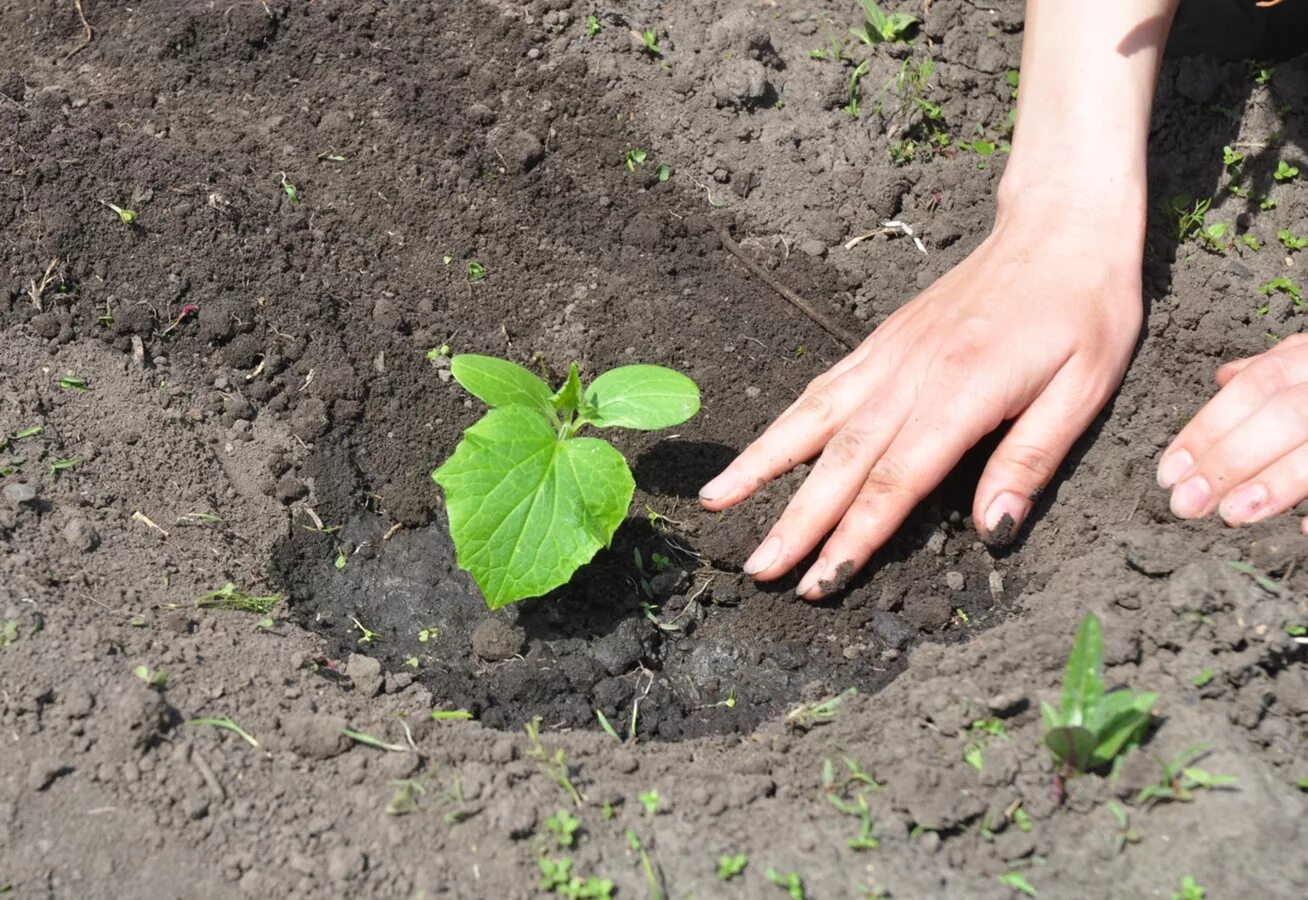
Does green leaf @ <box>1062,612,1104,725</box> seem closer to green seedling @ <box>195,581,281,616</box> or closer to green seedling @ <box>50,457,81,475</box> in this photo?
green seedling @ <box>195,581,281,616</box>

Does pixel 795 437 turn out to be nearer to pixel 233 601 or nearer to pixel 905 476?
pixel 905 476

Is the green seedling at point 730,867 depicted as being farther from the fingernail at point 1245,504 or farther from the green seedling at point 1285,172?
the green seedling at point 1285,172

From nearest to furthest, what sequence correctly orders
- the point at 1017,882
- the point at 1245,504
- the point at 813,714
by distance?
the point at 1017,882
the point at 813,714
the point at 1245,504

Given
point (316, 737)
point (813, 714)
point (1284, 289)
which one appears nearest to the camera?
point (316, 737)

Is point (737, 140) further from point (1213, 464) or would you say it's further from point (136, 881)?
point (136, 881)

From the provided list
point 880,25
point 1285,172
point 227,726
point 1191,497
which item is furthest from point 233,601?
point 1285,172

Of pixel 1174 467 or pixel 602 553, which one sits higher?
pixel 1174 467
